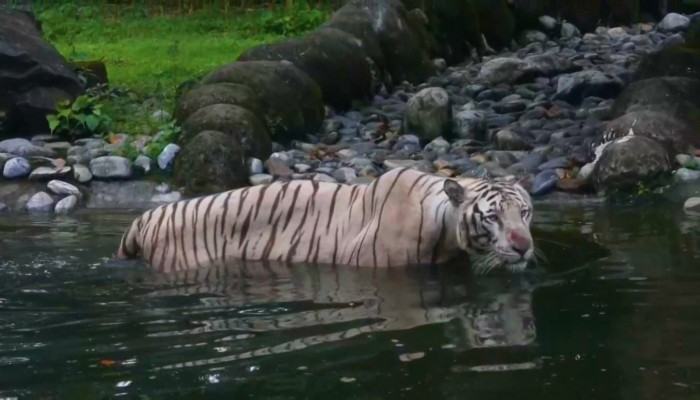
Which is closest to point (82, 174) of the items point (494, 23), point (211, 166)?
point (211, 166)

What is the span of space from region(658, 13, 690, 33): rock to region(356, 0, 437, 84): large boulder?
498cm

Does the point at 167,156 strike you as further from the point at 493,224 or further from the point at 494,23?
the point at 494,23

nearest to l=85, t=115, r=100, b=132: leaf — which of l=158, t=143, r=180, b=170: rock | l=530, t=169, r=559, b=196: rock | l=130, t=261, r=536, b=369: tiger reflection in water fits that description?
l=158, t=143, r=180, b=170: rock

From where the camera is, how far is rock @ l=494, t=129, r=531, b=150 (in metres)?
11.2

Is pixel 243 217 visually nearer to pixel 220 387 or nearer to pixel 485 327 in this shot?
pixel 485 327

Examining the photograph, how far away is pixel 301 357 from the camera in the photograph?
471 centimetres

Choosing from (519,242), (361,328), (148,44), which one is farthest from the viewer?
(148,44)

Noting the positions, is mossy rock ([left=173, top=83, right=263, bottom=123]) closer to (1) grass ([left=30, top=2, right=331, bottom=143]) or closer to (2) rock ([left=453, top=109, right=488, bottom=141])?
(1) grass ([left=30, top=2, right=331, bottom=143])

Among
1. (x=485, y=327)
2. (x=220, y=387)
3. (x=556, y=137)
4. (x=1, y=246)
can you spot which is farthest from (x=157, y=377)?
(x=556, y=137)

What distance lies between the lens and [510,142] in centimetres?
1121

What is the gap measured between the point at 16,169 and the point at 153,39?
24.6 ft

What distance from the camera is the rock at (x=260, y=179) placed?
33.8ft

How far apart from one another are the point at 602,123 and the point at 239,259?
215 inches

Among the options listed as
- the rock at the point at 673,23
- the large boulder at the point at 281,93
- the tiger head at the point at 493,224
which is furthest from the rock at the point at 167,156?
the rock at the point at 673,23
